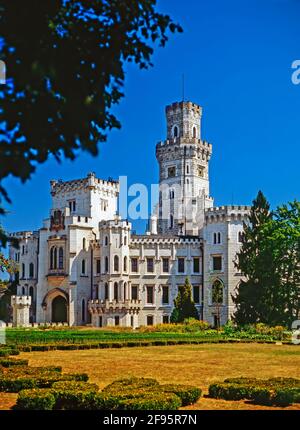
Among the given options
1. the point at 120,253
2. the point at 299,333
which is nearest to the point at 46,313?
the point at 120,253

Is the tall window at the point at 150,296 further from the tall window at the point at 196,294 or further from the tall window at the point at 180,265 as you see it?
the tall window at the point at 196,294

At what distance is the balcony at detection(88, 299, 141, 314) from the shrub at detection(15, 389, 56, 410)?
55.8 m

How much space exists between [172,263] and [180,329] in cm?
1669

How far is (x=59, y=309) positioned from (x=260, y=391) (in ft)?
204

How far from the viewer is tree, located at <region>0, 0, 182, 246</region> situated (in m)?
7.51

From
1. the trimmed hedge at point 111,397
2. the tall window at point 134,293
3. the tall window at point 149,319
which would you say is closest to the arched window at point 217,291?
the tall window at point 149,319

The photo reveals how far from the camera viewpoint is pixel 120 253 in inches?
2879

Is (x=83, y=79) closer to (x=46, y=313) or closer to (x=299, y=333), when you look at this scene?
(x=299, y=333)

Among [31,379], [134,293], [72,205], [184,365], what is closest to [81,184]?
[72,205]

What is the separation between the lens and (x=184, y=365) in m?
25.6

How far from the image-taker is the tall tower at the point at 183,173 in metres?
89.8

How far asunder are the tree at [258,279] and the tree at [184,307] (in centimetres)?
822

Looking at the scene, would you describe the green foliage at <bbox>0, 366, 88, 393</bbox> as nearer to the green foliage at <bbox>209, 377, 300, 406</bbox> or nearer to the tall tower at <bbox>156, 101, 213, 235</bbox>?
the green foliage at <bbox>209, 377, 300, 406</bbox>
